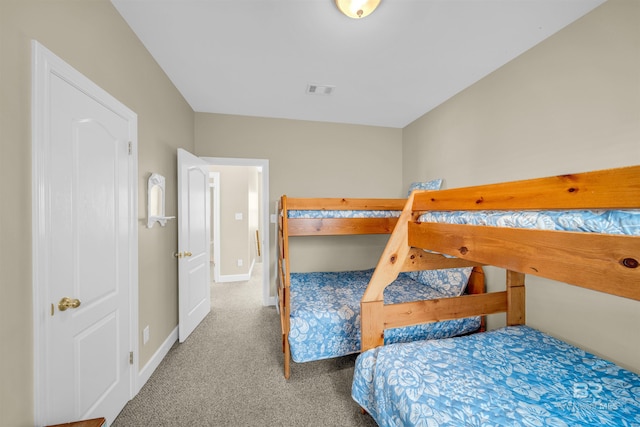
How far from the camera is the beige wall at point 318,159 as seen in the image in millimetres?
3162

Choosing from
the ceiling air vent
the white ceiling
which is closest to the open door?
the white ceiling

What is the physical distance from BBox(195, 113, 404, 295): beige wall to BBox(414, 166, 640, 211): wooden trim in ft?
7.62

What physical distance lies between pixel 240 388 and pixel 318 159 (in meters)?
2.70

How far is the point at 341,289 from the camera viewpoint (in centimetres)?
252

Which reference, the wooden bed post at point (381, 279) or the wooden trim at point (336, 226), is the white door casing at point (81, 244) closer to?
the wooden trim at point (336, 226)

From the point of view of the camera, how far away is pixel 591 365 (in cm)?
130

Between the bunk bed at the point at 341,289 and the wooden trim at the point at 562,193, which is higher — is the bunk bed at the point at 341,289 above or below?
below

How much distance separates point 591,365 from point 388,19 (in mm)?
2380

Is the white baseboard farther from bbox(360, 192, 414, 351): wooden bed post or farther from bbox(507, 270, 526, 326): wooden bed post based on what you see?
bbox(507, 270, 526, 326): wooden bed post

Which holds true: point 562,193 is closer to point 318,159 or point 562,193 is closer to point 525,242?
point 525,242

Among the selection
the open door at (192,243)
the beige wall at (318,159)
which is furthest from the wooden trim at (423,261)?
the open door at (192,243)

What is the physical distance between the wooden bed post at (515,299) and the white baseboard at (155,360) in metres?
2.86

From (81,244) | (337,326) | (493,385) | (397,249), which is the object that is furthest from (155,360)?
(493,385)

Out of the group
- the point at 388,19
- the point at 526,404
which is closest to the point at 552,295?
the point at 526,404
